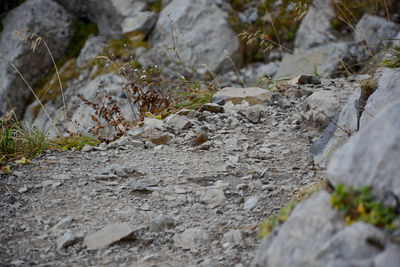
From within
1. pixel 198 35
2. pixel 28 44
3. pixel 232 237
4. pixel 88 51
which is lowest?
pixel 232 237

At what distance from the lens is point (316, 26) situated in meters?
8.29

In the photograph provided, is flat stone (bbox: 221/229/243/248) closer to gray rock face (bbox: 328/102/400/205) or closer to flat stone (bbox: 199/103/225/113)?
gray rock face (bbox: 328/102/400/205)

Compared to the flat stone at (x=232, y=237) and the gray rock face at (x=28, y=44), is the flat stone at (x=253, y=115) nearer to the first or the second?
the flat stone at (x=232, y=237)

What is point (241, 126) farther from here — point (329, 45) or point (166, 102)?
point (329, 45)

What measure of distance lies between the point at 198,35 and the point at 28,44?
425 centimetres

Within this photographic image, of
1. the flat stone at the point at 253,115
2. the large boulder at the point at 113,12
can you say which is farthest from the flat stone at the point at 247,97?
the large boulder at the point at 113,12

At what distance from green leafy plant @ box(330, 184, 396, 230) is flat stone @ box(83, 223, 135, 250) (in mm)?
1231

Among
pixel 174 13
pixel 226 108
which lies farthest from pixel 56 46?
pixel 226 108

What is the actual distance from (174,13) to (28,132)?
18.9 feet

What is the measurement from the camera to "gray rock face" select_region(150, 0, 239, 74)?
8.55m

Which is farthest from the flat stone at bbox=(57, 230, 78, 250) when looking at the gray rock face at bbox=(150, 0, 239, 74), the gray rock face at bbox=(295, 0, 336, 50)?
the gray rock face at bbox=(295, 0, 336, 50)

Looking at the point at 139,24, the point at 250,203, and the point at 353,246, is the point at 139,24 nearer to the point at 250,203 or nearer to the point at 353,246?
the point at 250,203

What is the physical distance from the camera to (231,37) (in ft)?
28.4

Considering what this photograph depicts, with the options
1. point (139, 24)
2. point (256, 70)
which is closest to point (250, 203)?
point (256, 70)
